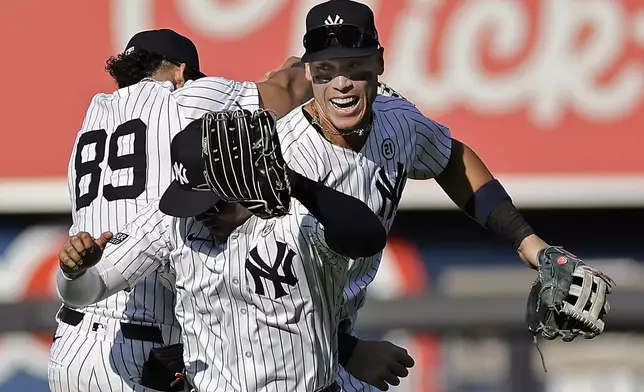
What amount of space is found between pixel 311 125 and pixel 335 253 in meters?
0.30

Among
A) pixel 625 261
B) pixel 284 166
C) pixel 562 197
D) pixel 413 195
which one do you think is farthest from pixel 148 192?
pixel 625 261

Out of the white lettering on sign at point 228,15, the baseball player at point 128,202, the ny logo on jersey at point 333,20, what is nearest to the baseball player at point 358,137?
the ny logo on jersey at point 333,20

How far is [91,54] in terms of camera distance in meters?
A: 5.98

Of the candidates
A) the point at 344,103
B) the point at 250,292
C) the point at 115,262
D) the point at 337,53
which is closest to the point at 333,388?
the point at 250,292

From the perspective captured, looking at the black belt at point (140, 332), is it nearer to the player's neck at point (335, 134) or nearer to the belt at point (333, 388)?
the belt at point (333, 388)

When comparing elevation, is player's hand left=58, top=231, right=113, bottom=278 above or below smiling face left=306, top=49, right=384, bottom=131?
below

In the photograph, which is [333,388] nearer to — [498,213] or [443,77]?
[498,213]

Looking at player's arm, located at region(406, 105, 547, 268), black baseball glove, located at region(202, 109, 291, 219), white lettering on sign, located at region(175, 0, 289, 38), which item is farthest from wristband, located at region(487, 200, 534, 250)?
white lettering on sign, located at region(175, 0, 289, 38)

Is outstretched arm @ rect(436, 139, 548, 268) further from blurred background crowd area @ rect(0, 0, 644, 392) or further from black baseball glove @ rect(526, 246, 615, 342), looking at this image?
blurred background crowd area @ rect(0, 0, 644, 392)

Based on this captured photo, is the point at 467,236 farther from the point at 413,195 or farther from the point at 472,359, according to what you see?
the point at 472,359

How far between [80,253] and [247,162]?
1.60 feet

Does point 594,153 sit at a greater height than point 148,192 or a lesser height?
lesser

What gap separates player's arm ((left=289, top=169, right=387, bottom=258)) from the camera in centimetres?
265

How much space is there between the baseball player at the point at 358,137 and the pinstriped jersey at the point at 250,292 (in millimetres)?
141
